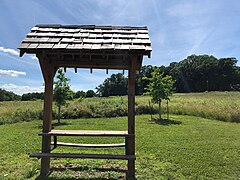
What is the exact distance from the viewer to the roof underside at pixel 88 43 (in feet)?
13.5

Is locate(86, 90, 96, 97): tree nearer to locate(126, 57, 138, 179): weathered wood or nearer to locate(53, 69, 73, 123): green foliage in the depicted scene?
locate(53, 69, 73, 123): green foliage

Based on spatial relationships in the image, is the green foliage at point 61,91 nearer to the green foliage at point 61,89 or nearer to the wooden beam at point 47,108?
the green foliage at point 61,89

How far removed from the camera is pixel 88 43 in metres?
4.31

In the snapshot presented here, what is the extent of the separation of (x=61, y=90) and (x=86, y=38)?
36.3ft

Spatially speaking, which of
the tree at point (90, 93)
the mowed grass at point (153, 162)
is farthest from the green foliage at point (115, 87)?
the mowed grass at point (153, 162)

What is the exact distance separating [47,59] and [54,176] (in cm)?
269

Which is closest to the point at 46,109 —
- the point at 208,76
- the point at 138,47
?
the point at 138,47

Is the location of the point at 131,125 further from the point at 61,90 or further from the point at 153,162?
the point at 61,90

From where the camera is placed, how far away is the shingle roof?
13.6 feet

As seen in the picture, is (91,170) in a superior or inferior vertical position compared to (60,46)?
inferior

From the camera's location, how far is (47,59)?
14.8 ft

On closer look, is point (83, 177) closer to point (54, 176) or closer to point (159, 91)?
point (54, 176)

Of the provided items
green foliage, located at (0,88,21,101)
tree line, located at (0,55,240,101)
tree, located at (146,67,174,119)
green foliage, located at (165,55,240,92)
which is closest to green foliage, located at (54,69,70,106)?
tree, located at (146,67,174,119)

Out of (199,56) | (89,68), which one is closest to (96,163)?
(89,68)
